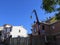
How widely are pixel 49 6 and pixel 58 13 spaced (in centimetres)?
116

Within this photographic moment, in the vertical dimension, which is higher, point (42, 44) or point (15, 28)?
point (15, 28)

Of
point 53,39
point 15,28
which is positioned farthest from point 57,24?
Result: point 15,28

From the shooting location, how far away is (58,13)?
49.0ft

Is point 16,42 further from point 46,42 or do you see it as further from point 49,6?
point 49,6

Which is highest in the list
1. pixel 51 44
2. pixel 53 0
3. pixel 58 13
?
pixel 53 0

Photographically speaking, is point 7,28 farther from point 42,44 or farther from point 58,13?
point 58,13

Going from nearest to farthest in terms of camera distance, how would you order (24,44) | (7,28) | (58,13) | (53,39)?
1. (58,13)
2. (24,44)
3. (53,39)
4. (7,28)

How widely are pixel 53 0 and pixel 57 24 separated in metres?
27.2

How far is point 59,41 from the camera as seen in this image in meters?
21.0

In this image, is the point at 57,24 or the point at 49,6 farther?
the point at 57,24

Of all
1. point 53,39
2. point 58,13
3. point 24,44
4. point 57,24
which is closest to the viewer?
point 58,13

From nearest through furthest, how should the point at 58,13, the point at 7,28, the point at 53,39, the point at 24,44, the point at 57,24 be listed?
the point at 58,13, the point at 24,44, the point at 53,39, the point at 57,24, the point at 7,28

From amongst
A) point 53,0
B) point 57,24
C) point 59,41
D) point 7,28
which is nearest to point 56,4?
point 53,0

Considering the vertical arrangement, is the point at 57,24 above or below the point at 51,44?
above
